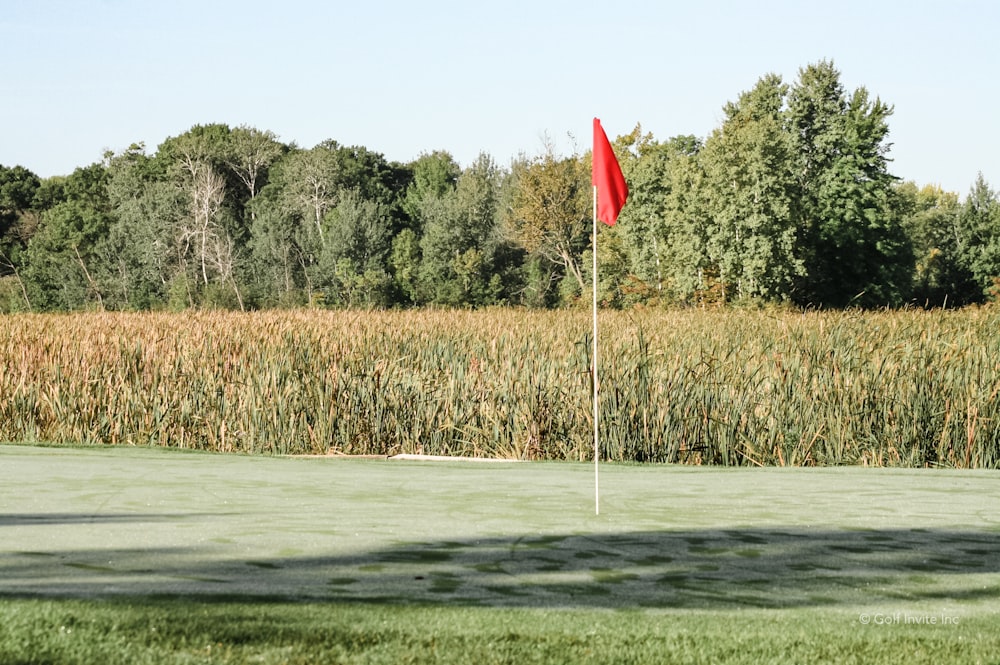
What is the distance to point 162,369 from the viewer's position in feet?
40.1

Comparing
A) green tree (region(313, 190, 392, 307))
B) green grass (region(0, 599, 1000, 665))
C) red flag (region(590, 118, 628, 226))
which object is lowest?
green grass (region(0, 599, 1000, 665))

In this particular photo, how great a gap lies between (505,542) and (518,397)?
6.77 meters

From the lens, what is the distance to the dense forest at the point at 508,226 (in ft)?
148

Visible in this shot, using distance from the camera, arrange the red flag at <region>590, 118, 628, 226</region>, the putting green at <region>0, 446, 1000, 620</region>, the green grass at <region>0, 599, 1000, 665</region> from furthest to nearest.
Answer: the red flag at <region>590, 118, 628, 226</region> < the putting green at <region>0, 446, 1000, 620</region> < the green grass at <region>0, 599, 1000, 665</region>

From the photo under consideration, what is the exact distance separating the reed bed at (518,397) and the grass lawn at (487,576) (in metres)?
4.41

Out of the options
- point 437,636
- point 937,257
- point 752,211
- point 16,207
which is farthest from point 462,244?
point 437,636

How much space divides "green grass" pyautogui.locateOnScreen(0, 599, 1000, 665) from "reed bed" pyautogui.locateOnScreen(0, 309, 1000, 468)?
23.3 feet

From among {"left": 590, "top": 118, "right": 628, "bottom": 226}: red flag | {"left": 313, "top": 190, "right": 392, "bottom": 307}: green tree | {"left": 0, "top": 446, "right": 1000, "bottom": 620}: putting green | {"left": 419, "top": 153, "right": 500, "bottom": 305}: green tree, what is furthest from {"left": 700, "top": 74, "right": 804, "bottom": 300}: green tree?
{"left": 590, "top": 118, "right": 628, "bottom": 226}: red flag

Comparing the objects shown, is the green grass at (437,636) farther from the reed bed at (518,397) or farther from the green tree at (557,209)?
the green tree at (557,209)

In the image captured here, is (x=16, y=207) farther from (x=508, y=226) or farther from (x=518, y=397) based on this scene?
(x=518, y=397)

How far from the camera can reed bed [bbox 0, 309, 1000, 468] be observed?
10.4 m

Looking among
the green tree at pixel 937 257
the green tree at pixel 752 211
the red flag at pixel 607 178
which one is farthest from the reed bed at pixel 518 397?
the green tree at pixel 937 257

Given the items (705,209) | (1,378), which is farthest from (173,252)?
(1,378)

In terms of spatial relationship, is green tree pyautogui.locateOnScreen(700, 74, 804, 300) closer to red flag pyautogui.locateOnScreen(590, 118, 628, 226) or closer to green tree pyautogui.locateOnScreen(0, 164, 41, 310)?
red flag pyautogui.locateOnScreen(590, 118, 628, 226)
